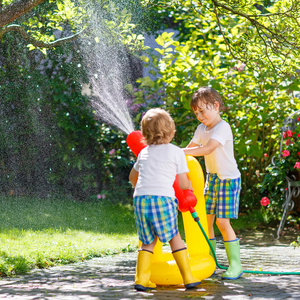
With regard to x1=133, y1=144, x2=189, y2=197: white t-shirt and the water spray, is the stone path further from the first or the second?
x1=133, y1=144, x2=189, y2=197: white t-shirt

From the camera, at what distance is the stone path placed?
285cm

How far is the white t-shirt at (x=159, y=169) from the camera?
2932 millimetres

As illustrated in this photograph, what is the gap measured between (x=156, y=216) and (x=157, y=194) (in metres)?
0.12

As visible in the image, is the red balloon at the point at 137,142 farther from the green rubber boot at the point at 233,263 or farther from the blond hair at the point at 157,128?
the green rubber boot at the point at 233,263

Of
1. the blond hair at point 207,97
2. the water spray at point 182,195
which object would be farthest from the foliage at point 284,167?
the water spray at point 182,195

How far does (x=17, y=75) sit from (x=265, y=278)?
6.49m

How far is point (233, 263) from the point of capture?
11.1ft

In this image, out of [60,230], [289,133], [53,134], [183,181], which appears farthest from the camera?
[53,134]

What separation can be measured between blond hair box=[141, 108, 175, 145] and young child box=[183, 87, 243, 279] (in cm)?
43

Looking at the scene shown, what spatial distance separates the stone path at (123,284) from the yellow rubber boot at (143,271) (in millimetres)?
49

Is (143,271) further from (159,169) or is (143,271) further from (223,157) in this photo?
(223,157)

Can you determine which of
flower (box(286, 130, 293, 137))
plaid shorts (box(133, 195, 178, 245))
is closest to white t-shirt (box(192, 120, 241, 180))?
plaid shorts (box(133, 195, 178, 245))

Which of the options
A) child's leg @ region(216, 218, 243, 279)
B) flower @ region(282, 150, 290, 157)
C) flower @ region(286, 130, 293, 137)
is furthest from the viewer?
flower @ region(286, 130, 293, 137)

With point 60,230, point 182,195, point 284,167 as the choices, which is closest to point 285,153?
point 284,167
